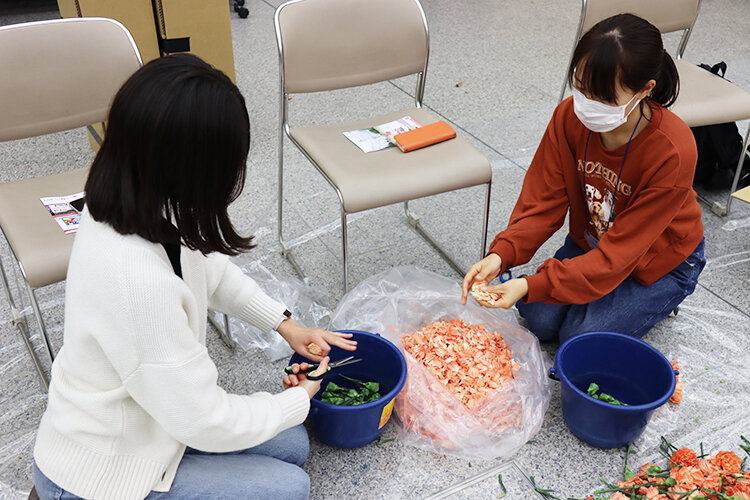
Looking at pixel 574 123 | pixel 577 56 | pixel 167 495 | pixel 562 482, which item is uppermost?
pixel 577 56

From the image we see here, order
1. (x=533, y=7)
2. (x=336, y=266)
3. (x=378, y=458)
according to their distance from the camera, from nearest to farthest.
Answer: (x=378, y=458), (x=336, y=266), (x=533, y=7)

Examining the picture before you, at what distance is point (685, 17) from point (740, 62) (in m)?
1.44

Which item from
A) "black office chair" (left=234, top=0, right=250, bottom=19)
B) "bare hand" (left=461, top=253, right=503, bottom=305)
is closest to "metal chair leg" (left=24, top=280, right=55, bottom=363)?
"bare hand" (left=461, top=253, right=503, bottom=305)

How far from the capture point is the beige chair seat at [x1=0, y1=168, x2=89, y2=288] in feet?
5.29

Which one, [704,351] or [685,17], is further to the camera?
[685,17]

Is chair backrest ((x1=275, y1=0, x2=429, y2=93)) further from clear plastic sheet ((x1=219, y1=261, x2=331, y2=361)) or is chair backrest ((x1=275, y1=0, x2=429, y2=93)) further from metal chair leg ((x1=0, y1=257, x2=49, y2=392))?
metal chair leg ((x1=0, y1=257, x2=49, y2=392))

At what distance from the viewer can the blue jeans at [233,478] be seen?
129 cm

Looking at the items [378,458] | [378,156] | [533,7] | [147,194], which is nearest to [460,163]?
[378,156]

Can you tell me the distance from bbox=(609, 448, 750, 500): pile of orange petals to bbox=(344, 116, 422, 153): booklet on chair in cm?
114

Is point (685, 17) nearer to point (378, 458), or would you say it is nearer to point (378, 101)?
point (378, 101)

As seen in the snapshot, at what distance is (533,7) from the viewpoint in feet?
15.0

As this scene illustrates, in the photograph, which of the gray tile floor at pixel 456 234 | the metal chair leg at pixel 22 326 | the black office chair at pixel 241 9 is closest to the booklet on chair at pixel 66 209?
the metal chair leg at pixel 22 326

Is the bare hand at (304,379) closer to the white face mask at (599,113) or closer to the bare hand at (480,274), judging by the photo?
the bare hand at (480,274)

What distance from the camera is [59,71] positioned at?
1921 mm
